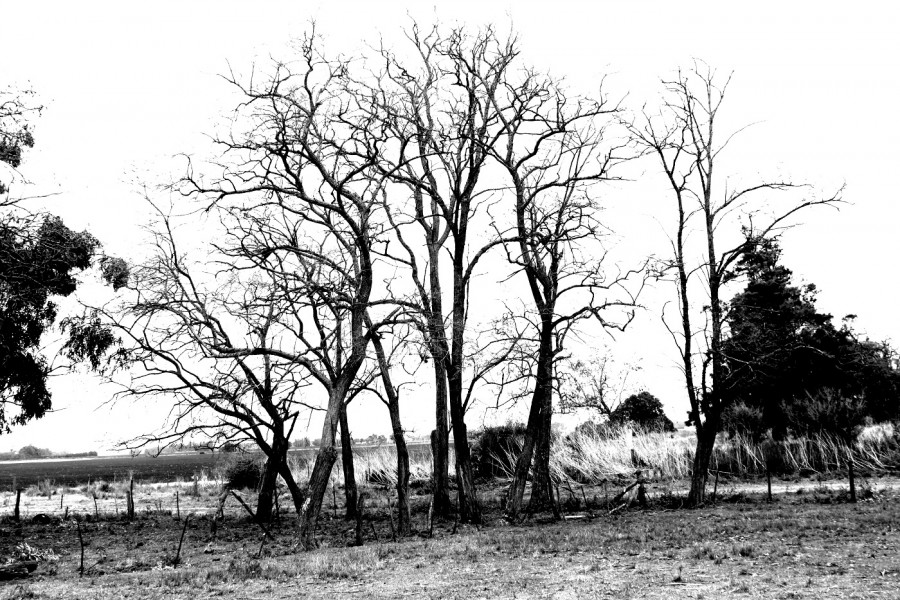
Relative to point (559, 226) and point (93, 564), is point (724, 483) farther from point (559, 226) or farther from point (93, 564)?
point (93, 564)

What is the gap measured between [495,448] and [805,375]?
15262 mm

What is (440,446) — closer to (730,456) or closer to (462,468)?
(462,468)

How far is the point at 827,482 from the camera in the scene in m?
25.9

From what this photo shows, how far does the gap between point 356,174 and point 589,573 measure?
11.3 meters

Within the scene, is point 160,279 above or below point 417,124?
below

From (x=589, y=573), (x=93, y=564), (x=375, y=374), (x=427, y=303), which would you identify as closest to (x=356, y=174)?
(x=427, y=303)

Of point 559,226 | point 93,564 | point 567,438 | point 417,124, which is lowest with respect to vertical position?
point 93,564

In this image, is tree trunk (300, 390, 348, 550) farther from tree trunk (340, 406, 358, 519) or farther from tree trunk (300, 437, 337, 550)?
tree trunk (340, 406, 358, 519)

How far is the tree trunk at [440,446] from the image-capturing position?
2198 cm

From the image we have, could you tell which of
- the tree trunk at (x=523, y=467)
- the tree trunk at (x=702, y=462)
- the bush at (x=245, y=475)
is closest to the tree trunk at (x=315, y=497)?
the tree trunk at (x=523, y=467)

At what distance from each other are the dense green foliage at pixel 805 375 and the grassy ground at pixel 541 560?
13.9 m

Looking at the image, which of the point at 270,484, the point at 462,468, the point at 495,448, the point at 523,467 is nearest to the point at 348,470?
the point at 270,484

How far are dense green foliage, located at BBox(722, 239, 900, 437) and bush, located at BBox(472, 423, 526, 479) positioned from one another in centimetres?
985

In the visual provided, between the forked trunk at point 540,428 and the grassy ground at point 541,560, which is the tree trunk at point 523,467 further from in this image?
the grassy ground at point 541,560
